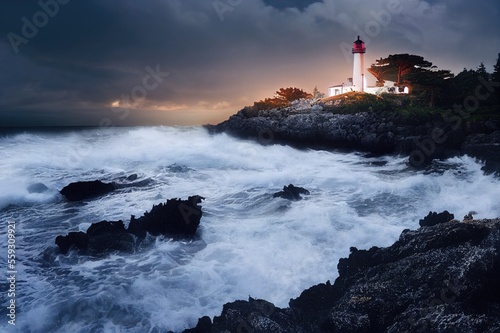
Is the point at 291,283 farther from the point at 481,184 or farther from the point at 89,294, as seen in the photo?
the point at 481,184

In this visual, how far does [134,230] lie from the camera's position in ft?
35.7

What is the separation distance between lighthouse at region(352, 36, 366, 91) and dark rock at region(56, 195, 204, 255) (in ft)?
171

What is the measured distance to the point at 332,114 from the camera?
40.4 meters

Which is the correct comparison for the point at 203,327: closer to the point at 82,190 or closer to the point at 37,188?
the point at 82,190

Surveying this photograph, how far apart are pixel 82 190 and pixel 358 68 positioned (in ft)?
173

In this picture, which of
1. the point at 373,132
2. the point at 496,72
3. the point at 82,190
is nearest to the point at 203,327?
the point at 82,190

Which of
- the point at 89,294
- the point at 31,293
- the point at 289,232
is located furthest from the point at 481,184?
the point at 31,293

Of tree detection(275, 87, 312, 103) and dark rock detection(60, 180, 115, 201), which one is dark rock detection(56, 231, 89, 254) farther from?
tree detection(275, 87, 312, 103)

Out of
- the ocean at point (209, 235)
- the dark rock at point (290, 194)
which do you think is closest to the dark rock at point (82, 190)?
the ocean at point (209, 235)

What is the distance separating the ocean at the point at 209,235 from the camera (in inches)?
A: 292

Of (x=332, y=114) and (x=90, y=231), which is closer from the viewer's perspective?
(x=90, y=231)

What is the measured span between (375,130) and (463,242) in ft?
93.5

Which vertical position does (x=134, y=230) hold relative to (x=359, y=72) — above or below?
below

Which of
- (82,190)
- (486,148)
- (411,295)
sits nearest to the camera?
(411,295)
